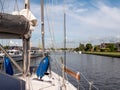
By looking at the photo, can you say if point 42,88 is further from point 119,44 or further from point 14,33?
point 119,44

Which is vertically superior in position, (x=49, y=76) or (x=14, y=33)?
(x=14, y=33)

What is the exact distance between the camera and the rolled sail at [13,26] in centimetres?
569

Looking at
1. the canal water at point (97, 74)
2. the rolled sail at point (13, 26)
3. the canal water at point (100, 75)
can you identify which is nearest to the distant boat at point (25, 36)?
the rolled sail at point (13, 26)

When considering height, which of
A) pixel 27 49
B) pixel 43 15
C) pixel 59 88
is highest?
pixel 43 15

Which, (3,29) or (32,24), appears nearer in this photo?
(3,29)

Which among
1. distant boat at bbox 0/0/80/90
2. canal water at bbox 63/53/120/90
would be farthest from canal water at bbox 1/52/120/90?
distant boat at bbox 0/0/80/90

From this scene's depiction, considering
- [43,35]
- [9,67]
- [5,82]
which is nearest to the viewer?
[5,82]

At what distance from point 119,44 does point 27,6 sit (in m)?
168

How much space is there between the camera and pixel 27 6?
7293 mm

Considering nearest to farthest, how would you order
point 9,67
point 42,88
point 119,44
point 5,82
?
point 5,82 < point 42,88 < point 9,67 < point 119,44

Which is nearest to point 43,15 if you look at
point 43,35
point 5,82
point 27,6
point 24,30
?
point 43,35

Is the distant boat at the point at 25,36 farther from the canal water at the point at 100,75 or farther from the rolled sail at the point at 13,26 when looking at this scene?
the canal water at the point at 100,75

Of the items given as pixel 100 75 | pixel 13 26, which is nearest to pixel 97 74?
pixel 100 75

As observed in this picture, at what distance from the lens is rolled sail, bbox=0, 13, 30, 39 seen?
5.69m
